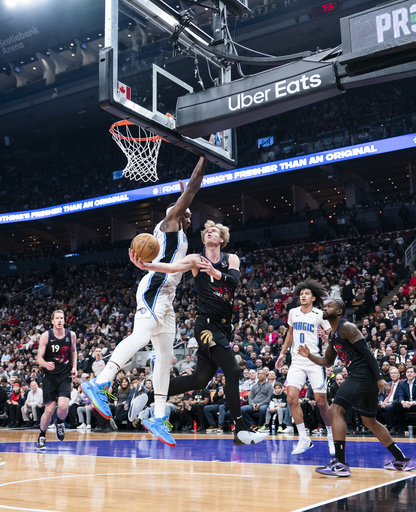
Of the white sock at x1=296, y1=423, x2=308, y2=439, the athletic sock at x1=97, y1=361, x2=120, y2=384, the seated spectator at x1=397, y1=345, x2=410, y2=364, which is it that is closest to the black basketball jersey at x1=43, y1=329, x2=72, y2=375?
the white sock at x1=296, y1=423, x2=308, y2=439

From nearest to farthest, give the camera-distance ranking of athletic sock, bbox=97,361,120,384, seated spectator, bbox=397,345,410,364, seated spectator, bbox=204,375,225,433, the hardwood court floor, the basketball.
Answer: the hardwood court floor
the basketball
athletic sock, bbox=97,361,120,384
seated spectator, bbox=397,345,410,364
seated spectator, bbox=204,375,225,433

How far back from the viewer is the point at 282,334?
15000 mm

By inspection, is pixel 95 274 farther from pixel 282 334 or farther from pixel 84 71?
pixel 282 334

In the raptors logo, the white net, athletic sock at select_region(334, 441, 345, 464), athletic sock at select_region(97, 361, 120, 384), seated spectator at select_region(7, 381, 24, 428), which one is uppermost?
the white net

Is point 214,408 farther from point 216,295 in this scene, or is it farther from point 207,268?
point 207,268

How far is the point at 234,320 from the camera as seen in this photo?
60.8 ft

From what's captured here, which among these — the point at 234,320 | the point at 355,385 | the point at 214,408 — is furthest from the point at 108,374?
the point at 234,320

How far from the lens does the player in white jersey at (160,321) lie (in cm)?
539

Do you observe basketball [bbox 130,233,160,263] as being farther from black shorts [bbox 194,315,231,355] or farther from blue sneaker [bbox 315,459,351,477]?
blue sneaker [bbox 315,459,351,477]

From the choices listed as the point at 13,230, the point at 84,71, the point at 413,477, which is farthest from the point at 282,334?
the point at 13,230

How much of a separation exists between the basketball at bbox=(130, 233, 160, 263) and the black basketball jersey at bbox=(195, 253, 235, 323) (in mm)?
869

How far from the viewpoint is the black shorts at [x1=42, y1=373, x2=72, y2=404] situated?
8750 millimetres

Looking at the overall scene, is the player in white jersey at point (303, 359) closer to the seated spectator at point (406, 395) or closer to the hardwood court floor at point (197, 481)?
the hardwood court floor at point (197, 481)

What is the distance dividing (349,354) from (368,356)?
0.21m
